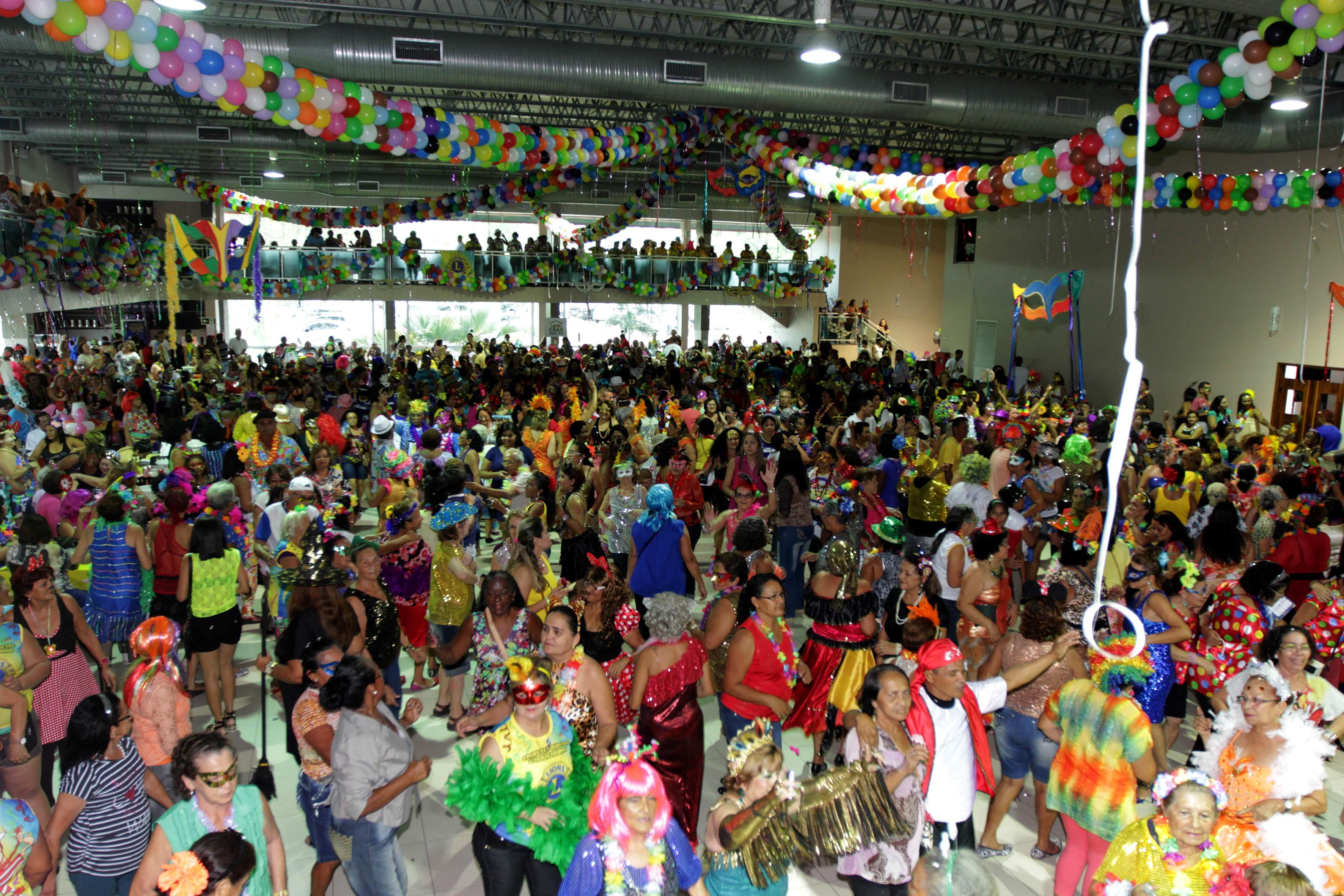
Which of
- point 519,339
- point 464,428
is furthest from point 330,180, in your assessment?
point 464,428

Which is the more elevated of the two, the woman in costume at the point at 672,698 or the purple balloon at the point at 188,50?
the purple balloon at the point at 188,50

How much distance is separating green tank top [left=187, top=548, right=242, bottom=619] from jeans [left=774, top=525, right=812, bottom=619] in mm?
3624

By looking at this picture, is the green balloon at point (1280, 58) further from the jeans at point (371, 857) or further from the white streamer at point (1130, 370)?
the jeans at point (371, 857)

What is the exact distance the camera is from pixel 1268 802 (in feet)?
10.5

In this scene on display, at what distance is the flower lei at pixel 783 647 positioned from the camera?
3891mm

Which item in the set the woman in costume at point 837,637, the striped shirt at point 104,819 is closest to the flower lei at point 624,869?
the striped shirt at point 104,819

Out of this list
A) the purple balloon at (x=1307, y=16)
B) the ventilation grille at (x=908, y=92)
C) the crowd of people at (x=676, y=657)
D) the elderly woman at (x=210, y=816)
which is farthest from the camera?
the ventilation grille at (x=908, y=92)

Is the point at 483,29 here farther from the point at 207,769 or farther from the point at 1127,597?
the point at 207,769

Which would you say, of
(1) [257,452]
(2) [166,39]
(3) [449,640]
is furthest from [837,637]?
(2) [166,39]

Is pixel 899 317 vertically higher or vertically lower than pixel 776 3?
lower

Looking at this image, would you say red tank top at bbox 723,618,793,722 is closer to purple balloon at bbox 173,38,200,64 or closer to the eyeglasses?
the eyeglasses

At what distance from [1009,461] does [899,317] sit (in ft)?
65.6

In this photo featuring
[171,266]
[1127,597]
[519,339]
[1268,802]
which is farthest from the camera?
[519,339]

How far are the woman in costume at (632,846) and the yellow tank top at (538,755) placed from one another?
0.32 metres
